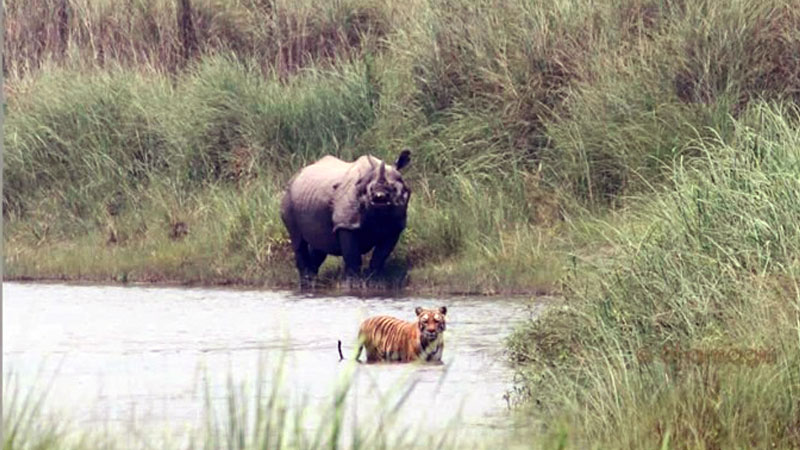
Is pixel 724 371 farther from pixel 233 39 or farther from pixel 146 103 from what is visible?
pixel 233 39

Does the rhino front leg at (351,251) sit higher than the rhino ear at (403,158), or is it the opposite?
the rhino ear at (403,158)

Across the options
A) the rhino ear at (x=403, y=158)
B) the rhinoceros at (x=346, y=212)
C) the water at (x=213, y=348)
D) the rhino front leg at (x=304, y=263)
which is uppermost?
the rhino ear at (x=403, y=158)

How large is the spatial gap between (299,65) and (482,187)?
4271 millimetres

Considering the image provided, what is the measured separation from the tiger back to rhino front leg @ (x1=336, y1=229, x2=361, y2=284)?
4.10 m

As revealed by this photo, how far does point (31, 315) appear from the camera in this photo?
13.0 metres

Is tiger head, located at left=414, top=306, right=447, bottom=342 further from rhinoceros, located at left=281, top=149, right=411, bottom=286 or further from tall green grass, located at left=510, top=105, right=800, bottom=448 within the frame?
rhinoceros, located at left=281, top=149, right=411, bottom=286

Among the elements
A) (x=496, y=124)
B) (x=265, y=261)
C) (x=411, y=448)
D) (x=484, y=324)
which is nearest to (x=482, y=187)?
(x=496, y=124)

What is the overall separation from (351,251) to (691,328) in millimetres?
6756

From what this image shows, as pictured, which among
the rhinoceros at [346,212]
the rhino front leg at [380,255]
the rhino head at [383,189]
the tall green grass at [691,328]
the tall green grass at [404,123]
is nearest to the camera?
the tall green grass at [691,328]

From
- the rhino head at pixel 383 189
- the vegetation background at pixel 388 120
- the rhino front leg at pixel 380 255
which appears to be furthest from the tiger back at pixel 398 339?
the rhino front leg at pixel 380 255

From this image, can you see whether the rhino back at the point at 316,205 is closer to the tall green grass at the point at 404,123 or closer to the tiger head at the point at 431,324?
the tall green grass at the point at 404,123

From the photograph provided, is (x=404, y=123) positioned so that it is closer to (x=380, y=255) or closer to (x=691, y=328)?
(x=380, y=255)

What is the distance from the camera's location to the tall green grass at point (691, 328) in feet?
22.1

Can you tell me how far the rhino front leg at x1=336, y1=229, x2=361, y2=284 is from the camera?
48.1 feet
